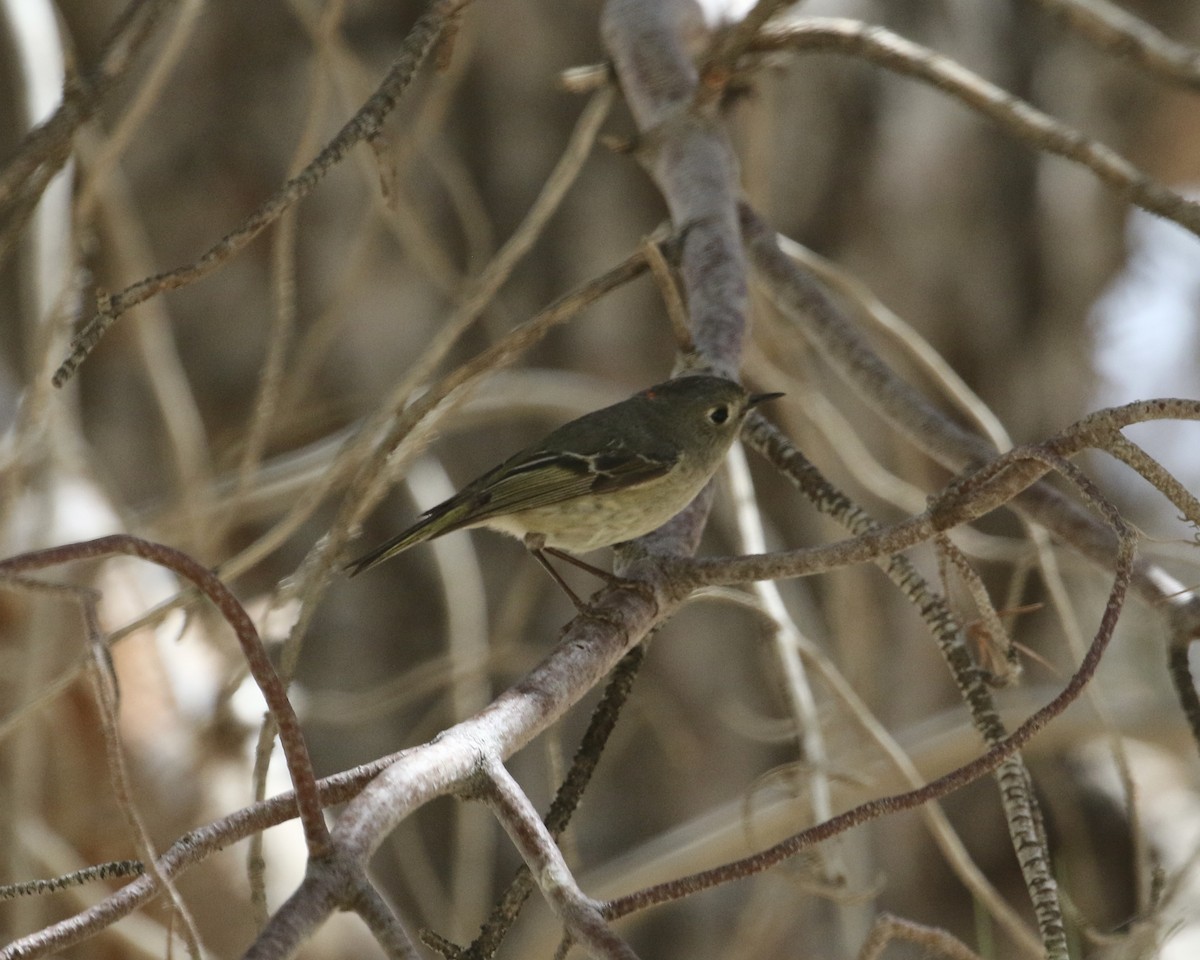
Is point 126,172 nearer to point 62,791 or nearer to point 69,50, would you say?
point 62,791

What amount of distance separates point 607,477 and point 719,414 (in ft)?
0.78

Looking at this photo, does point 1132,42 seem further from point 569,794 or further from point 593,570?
point 569,794

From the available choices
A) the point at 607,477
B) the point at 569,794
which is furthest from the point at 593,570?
the point at 569,794

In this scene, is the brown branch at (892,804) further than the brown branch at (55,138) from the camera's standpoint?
No

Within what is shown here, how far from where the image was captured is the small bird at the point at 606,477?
219 centimetres

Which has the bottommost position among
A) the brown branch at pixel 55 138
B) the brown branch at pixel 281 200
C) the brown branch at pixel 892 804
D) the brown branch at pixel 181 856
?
the brown branch at pixel 892 804

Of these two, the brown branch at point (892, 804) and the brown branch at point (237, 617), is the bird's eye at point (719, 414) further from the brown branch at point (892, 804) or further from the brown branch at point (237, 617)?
the brown branch at point (237, 617)

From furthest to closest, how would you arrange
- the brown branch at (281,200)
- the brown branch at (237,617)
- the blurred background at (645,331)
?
1. the blurred background at (645,331)
2. the brown branch at (281,200)
3. the brown branch at (237,617)

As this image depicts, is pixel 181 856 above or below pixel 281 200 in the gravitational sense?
below

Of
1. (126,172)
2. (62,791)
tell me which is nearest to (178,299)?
(126,172)

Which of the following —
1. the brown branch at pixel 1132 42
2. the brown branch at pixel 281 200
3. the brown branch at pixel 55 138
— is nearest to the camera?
the brown branch at pixel 281 200

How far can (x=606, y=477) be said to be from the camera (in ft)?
7.67

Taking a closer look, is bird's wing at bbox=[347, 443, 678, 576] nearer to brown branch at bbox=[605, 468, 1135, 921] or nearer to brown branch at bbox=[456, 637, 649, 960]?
brown branch at bbox=[456, 637, 649, 960]

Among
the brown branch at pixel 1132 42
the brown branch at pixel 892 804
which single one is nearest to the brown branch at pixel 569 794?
the brown branch at pixel 892 804
